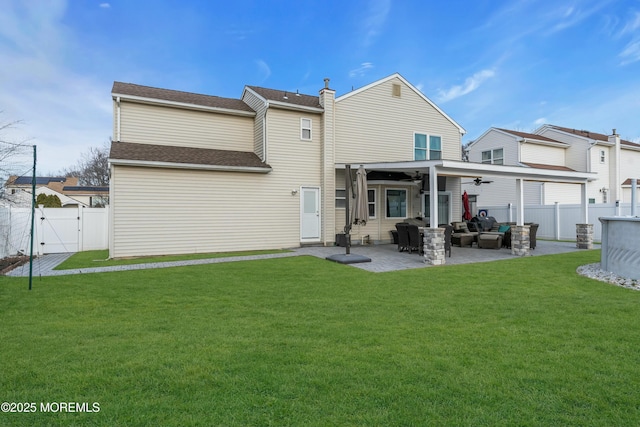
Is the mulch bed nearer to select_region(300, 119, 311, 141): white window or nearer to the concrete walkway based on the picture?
the concrete walkway

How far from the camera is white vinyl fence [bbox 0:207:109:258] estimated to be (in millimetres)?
12898

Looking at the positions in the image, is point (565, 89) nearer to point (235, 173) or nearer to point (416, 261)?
point (416, 261)

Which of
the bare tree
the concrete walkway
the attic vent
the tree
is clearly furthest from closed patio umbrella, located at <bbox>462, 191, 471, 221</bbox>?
the tree

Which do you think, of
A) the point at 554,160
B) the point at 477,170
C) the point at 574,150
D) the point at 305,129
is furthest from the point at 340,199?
the point at 574,150

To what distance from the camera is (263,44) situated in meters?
19.4

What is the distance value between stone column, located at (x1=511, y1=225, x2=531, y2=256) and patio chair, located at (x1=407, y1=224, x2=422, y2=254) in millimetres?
3185

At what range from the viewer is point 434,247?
988cm

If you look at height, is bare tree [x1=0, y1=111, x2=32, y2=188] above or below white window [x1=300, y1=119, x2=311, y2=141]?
below

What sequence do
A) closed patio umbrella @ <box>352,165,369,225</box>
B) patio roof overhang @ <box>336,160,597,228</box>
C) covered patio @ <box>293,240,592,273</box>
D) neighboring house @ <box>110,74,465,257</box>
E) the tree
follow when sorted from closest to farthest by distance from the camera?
1. covered patio @ <box>293,240,592,273</box>
2. patio roof overhang @ <box>336,160,597,228</box>
3. closed patio umbrella @ <box>352,165,369,225</box>
4. neighboring house @ <box>110,74,465,257</box>
5. the tree

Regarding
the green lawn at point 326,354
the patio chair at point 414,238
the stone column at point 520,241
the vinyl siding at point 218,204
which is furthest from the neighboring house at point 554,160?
the green lawn at point 326,354

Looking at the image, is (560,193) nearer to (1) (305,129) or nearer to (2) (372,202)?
(2) (372,202)

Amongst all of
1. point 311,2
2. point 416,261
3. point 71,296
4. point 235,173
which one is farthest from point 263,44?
point 71,296

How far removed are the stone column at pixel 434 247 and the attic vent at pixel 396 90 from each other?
8.09 m

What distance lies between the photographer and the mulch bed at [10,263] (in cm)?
962
